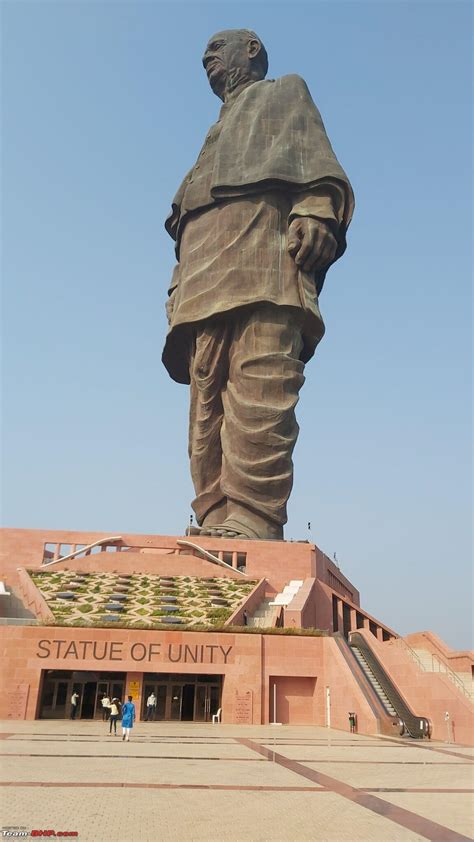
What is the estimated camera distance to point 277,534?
26.5 m

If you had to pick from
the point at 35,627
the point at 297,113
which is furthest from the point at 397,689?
the point at 297,113

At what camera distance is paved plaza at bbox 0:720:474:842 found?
206 inches

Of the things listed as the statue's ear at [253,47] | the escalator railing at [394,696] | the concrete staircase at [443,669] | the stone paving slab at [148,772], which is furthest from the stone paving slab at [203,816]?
the statue's ear at [253,47]

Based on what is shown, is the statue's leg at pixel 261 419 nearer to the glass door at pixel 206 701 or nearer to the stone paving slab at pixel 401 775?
the glass door at pixel 206 701

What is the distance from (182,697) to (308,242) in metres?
18.2

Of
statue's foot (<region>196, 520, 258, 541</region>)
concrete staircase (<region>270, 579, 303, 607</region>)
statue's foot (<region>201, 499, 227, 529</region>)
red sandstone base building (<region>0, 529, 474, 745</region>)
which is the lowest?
red sandstone base building (<region>0, 529, 474, 745</region>)

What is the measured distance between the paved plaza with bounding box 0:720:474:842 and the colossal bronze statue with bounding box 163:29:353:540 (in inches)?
607

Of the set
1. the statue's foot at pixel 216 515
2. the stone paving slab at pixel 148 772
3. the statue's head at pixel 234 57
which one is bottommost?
the stone paving slab at pixel 148 772

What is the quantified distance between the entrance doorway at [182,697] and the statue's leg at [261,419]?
9926 millimetres

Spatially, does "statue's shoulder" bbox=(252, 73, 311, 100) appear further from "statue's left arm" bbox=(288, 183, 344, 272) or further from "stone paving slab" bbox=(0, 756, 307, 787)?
"stone paving slab" bbox=(0, 756, 307, 787)

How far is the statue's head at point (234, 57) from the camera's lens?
32188 millimetres

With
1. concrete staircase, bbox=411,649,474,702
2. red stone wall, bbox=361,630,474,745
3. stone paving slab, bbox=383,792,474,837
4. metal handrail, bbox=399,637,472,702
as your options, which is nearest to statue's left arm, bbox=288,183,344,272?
metal handrail, bbox=399,637,472,702

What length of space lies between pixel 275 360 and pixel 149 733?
17.0 meters

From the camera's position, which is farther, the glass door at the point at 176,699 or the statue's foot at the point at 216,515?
the statue's foot at the point at 216,515
